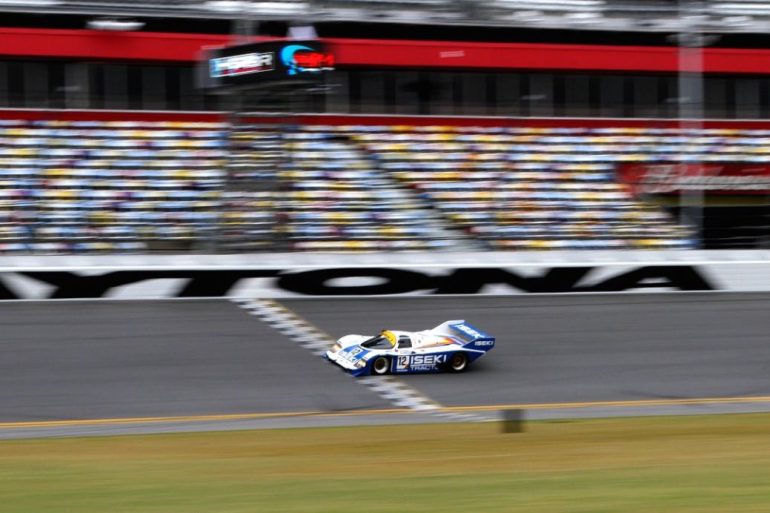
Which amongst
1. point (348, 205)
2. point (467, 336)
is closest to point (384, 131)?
point (348, 205)

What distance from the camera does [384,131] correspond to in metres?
23.6

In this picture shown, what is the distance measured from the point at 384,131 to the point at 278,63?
586 cm

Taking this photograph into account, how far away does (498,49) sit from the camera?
25.9m

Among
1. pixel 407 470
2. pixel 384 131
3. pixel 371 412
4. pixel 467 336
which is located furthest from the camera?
pixel 384 131

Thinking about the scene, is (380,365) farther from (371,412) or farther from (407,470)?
(407,470)

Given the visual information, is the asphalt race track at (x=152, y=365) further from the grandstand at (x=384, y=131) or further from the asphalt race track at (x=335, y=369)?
the grandstand at (x=384, y=131)

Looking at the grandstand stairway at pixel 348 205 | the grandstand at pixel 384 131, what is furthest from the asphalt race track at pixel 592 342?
the grandstand at pixel 384 131

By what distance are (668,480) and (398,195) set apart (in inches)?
575

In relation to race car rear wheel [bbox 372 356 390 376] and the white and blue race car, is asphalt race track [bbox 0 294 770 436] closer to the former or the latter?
the white and blue race car

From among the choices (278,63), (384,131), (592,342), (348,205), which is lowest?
(592,342)

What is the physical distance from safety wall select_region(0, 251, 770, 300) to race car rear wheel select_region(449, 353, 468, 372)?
3647 mm

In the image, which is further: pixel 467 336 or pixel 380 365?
pixel 467 336

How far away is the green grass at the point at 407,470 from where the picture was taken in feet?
18.5

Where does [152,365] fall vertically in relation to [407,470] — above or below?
below
